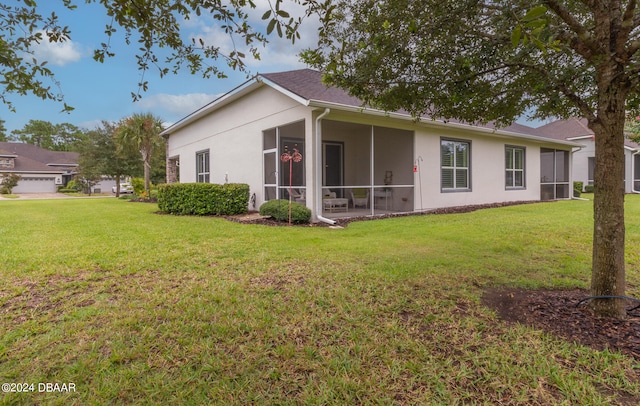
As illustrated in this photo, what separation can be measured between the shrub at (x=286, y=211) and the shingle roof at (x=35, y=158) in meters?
41.8

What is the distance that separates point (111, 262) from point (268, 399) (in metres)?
3.99

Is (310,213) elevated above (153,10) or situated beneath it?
situated beneath

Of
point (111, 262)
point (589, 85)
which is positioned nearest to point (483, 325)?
point (589, 85)

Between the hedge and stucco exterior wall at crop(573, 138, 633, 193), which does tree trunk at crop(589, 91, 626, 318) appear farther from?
stucco exterior wall at crop(573, 138, 633, 193)

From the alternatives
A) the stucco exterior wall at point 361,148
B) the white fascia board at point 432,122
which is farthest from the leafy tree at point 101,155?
the white fascia board at point 432,122

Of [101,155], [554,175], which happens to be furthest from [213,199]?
[101,155]

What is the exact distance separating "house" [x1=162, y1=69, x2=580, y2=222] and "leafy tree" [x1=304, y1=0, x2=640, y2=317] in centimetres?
447

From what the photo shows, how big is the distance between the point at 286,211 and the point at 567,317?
652 centimetres

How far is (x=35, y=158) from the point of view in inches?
1661

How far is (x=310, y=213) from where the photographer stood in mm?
8656

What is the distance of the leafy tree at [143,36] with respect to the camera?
228cm

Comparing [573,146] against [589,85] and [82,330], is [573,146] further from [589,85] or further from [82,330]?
[82,330]

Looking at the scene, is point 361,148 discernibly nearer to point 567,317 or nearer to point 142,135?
point 567,317

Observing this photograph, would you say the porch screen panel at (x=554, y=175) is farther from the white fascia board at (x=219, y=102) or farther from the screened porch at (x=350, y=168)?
the white fascia board at (x=219, y=102)
